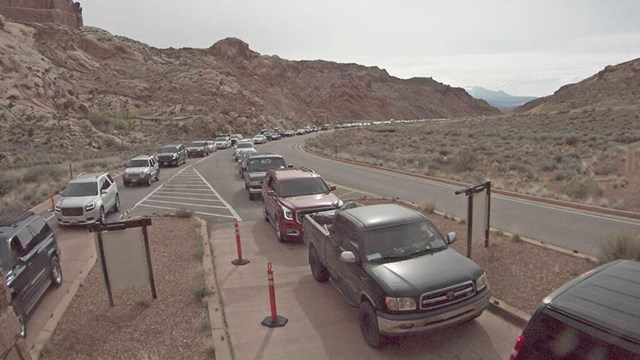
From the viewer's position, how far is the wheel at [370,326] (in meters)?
6.22

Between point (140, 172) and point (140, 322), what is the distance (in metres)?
17.5

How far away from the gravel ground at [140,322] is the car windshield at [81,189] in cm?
620

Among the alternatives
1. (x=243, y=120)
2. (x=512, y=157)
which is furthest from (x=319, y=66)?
(x=512, y=157)

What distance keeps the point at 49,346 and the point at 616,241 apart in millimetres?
10294

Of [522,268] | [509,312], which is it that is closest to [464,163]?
[522,268]

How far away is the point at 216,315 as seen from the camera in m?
7.53

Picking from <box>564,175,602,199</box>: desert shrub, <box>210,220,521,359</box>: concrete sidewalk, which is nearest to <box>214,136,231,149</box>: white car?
<box>564,175,602,199</box>: desert shrub

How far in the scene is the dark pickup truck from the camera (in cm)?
604

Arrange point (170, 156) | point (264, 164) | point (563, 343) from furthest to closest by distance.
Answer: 1. point (170, 156)
2. point (264, 164)
3. point (563, 343)

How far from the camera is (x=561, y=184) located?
2050 cm

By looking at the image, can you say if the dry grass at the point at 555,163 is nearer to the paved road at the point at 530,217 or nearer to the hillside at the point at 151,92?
the paved road at the point at 530,217

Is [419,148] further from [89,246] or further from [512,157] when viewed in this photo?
[89,246]

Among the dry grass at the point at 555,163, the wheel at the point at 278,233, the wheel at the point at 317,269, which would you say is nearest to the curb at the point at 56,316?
the wheel at the point at 278,233

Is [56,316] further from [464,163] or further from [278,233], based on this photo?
[464,163]
